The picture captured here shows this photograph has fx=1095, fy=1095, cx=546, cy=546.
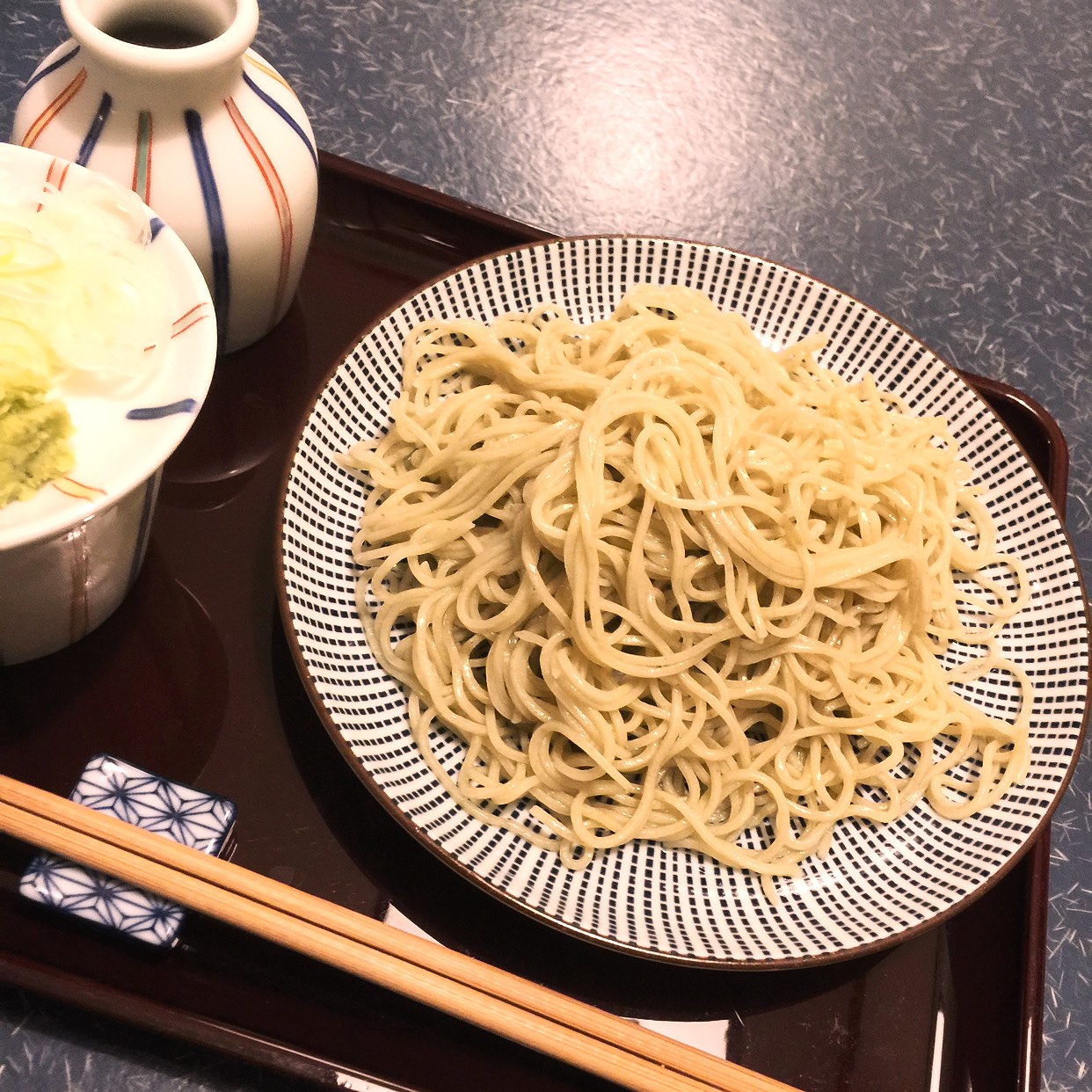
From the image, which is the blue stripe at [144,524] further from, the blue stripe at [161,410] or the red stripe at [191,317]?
the red stripe at [191,317]

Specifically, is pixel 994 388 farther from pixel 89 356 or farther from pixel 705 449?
pixel 89 356

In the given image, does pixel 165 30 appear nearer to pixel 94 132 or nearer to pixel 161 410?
pixel 94 132

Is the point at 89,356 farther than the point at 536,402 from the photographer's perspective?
No

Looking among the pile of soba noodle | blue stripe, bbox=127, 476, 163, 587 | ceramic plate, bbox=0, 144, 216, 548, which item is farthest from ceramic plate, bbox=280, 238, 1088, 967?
ceramic plate, bbox=0, 144, 216, 548

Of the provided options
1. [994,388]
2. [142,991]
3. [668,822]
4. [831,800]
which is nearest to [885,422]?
[994,388]

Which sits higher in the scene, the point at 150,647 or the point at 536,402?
the point at 536,402

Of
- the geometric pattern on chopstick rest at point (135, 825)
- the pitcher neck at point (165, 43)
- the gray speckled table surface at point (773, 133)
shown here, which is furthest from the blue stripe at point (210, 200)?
the gray speckled table surface at point (773, 133)

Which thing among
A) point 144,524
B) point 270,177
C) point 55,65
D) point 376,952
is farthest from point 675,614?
point 55,65
